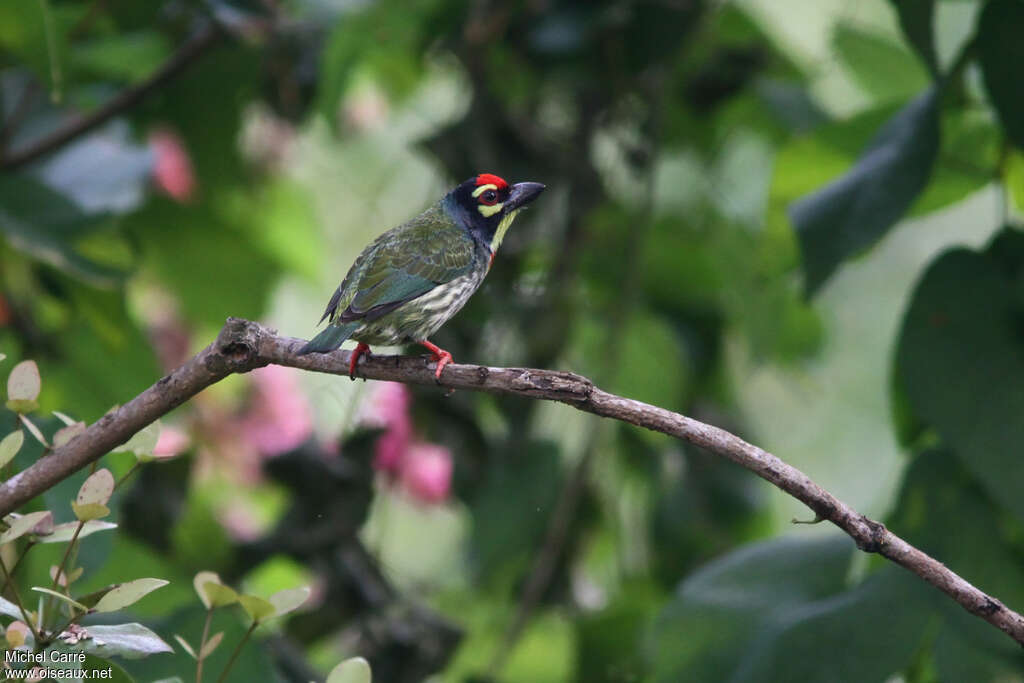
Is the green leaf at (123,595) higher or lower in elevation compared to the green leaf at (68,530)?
lower

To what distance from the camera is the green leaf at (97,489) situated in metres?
1.06

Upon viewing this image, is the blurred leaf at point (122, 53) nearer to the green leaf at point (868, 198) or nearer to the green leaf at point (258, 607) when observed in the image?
the green leaf at point (868, 198)

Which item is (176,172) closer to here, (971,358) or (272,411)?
(272,411)

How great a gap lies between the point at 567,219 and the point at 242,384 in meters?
1.16

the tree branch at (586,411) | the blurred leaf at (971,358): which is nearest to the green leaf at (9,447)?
the tree branch at (586,411)

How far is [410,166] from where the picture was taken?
3438 mm

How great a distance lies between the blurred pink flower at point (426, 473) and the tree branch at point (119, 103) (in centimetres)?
100

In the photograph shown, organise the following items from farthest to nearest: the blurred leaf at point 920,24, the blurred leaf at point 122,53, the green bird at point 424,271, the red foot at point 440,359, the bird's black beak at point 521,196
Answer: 1. the blurred leaf at point 122,53
2. the blurred leaf at point 920,24
3. the bird's black beak at point 521,196
4. the green bird at point 424,271
5. the red foot at point 440,359

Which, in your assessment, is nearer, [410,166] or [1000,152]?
[1000,152]

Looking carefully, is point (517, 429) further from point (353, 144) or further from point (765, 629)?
point (353, 144)

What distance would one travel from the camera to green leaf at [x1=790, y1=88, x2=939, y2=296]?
183 cm

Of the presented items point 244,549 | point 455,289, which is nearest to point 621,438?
point 244,549

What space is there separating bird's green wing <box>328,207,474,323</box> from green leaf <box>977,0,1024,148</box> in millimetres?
867

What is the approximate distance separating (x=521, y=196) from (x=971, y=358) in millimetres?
779
